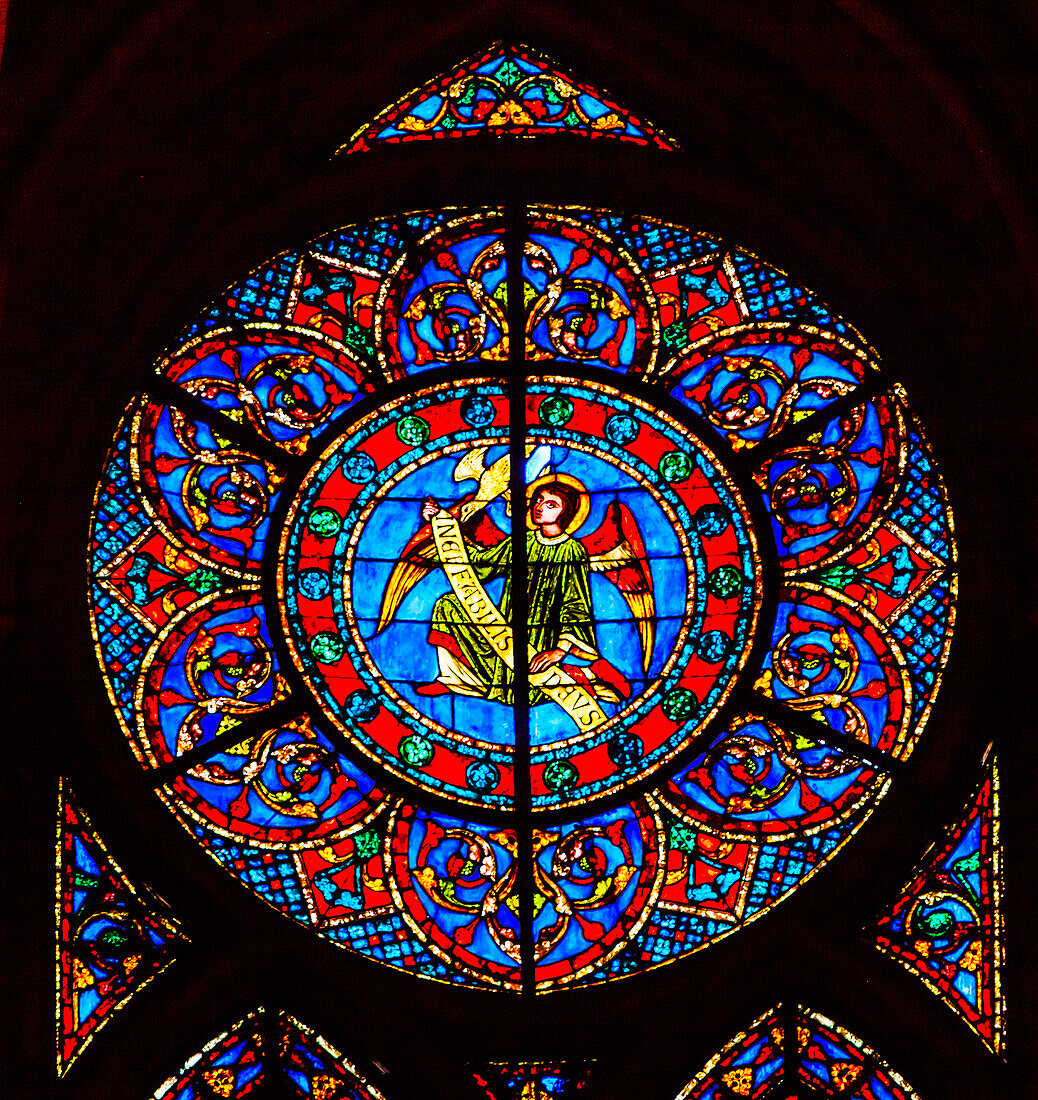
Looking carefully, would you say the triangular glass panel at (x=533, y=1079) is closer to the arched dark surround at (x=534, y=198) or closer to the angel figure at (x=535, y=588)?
the arched dark surround at (x=534, y=198)

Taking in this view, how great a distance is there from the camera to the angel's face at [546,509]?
9367mm

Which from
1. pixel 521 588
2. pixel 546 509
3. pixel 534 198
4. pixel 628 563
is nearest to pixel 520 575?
pixel 521 588

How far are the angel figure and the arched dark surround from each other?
114 cm

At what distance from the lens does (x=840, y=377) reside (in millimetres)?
9383

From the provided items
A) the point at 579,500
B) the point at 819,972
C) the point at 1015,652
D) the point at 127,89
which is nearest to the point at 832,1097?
the point at 819,972

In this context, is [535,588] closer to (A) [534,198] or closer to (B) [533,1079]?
(A) [534,198]

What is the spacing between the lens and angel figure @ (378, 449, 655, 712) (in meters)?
9.31

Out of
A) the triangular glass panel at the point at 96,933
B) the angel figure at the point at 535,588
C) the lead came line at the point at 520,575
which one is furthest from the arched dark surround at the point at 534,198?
the angel figure at the point at 535,588

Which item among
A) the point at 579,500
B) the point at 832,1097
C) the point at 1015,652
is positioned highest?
the point at 579,500

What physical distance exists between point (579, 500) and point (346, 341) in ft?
3.72

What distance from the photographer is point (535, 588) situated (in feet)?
30.6

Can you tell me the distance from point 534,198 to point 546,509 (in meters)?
1.25

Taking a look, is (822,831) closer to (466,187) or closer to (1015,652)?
(1015,652)

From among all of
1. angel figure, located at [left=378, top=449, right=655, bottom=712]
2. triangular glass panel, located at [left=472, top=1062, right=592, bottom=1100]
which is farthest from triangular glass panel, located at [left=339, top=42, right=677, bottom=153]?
triangular glass panel, located at [left=472, top=1062, right=592, bottom=1100]
